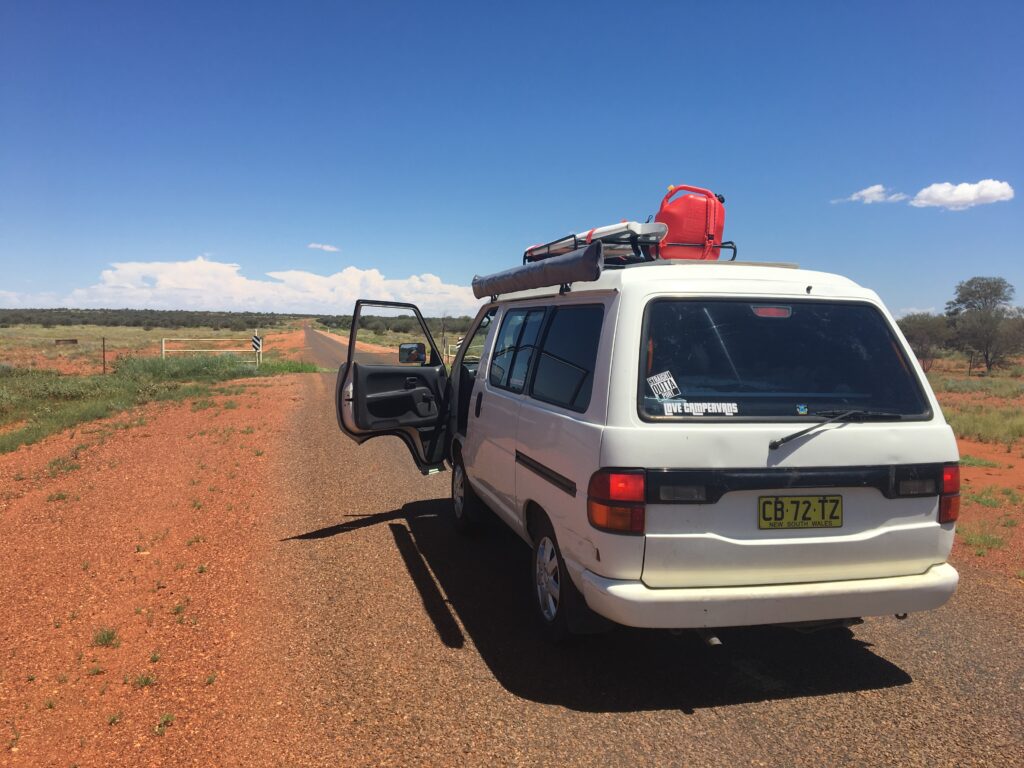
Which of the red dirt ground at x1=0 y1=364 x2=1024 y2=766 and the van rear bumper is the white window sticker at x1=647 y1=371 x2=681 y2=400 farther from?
the red dirt ground at x1=0 y1=364 x2=1024 y2=766

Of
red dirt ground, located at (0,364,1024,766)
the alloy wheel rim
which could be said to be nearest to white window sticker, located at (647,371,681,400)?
the alloy wheel rim

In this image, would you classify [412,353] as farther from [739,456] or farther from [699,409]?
[739,456]

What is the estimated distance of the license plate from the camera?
10.5 ft

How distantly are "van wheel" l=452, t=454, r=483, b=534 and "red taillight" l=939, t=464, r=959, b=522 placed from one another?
3432 millimetres

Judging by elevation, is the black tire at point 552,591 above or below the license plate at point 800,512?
below

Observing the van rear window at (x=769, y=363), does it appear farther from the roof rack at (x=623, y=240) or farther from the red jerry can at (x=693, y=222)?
the red jerry can at (x=693, y=222)

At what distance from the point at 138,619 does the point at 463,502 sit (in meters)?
2.60

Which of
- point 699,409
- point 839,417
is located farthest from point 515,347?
point 839,417

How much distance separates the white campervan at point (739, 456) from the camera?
10.4 feet

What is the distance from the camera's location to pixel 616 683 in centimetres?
366

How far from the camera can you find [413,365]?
6.26 meters

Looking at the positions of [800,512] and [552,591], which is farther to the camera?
[552,591]

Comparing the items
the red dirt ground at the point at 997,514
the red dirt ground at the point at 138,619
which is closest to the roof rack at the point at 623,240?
the red dirt ground at the point at 138,619

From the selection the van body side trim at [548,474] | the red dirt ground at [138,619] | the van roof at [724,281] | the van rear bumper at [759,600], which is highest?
the van roof at [724,281]
